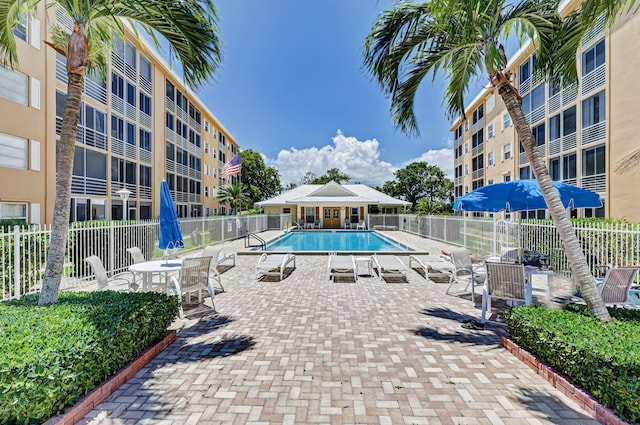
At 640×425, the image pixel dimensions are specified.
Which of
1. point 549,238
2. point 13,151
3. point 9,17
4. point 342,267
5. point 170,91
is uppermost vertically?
point 170,91

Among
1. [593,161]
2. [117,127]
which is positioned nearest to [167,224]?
[117,127]

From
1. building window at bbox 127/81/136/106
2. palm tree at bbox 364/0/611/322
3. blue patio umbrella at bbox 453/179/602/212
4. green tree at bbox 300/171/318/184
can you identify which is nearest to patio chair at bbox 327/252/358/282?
blue patio umbrella at bbox 453/179/602/212

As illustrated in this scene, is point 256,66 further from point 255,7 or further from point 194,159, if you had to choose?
point 194,159

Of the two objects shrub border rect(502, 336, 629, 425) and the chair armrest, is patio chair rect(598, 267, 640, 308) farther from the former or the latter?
the chair armrest

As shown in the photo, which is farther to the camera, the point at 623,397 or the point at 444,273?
the point at 444,273

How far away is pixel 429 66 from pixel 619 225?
618 centimetres

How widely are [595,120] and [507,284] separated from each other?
16.6 m

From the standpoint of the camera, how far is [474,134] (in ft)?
104

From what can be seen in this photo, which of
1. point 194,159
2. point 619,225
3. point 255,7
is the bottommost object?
point 619,225

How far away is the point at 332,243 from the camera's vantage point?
67.2 ft

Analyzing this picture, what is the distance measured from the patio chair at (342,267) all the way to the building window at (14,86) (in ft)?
48.4

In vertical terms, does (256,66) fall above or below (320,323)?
above

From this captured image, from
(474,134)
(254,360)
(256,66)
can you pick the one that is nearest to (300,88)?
(256,66)

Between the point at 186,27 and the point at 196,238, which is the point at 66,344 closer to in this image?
the point at 186,27
